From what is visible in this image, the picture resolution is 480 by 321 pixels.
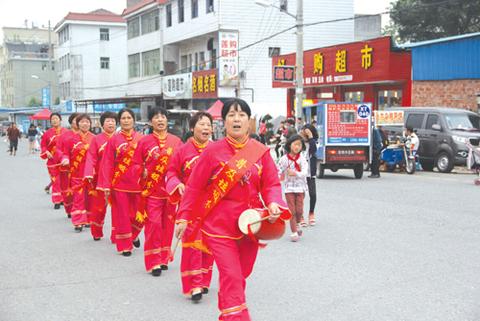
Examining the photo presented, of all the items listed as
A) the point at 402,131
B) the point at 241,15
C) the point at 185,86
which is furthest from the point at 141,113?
the point at 402,131

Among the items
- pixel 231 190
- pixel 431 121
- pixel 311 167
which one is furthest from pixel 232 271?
pixel 431 121

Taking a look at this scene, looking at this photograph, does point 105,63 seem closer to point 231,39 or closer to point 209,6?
point 209,6

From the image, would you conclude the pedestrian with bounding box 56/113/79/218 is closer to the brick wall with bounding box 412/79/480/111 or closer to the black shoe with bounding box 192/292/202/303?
the black shoe with bounding box 192/292/202/303

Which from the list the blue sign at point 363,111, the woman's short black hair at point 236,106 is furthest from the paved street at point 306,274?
the blue sign at point 363,111

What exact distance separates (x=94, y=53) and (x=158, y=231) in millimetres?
65502

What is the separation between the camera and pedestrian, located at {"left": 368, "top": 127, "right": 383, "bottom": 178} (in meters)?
18.3

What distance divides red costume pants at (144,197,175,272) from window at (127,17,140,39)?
4469 cm

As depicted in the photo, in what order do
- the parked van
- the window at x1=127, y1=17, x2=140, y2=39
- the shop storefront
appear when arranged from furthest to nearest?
1. the window at x1=127, y1=17, x2=140, y2=39
2. the shop storefront
3. the parked van

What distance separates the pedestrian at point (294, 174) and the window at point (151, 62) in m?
38.7

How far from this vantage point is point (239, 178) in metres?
4.65

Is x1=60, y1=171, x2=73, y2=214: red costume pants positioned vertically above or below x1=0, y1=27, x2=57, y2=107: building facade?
below

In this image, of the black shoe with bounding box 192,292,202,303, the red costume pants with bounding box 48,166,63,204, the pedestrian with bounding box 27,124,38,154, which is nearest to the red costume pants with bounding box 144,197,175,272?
the black shoe with bounding box 192,292,202,303

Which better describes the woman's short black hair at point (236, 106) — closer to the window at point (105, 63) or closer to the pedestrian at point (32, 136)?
the pedestrian at point (32, 136)

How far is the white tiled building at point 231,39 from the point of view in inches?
1459
